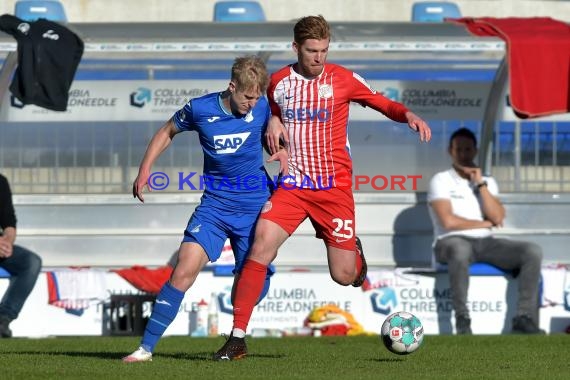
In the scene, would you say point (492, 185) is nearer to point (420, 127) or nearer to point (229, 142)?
point (229, 142)

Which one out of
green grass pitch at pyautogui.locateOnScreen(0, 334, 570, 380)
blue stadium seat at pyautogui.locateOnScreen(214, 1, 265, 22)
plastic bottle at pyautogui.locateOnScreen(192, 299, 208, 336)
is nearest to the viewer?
green grass pitch at pyautogui.locateOnScreen(0, 334, 570, 380)

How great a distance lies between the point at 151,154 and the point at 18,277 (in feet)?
15.3

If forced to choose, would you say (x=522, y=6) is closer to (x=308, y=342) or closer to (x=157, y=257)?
(x=157, y=257)

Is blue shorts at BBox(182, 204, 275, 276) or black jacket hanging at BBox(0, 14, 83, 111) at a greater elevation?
black jacket hanging at BBox(0, 14, 83, 111)

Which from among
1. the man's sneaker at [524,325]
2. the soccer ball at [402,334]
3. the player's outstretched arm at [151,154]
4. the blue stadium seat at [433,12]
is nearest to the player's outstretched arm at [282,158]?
the player's outstretched arm at [151,154]

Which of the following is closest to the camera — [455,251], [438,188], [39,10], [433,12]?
[455,251]

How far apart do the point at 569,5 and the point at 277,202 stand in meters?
14.4

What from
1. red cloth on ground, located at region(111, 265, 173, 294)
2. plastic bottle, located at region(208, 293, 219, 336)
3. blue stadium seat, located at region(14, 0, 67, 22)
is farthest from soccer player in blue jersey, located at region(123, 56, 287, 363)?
blue stadium seat, located at region(14, 0, 67, 22)

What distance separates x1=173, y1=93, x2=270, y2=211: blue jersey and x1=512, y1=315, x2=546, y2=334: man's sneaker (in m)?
4.63

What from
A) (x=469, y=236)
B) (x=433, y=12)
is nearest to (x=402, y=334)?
(x=469, y=236)

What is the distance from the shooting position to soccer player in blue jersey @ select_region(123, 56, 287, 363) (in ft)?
26.7

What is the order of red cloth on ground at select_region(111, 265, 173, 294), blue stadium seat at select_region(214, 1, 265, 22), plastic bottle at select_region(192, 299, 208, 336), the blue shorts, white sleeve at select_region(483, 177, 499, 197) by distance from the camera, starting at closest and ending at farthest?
1. the blue shorts
2. plastic bottle at select_region(192, 299, 208, 336)
3. red cloth on ground at select_region(111, 265, 173, 294)
4. white sleeve at select_region(483, 177, 499, 197)
5. blue stadium seat at select_region(214, 1, 265, 22)

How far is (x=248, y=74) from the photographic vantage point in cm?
808

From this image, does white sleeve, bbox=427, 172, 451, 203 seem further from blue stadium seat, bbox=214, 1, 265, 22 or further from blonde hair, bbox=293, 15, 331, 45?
blonde hair, bbox=293, 15, 331, 45
